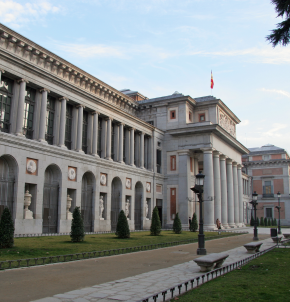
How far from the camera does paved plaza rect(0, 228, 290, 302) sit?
8547 mm

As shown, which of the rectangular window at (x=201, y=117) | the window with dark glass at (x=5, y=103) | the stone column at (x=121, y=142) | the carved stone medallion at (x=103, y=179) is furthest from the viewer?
the rectangular window at (x=201, y=117)

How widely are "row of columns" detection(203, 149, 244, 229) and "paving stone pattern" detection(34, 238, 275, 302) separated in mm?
30078

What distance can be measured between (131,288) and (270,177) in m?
83.8

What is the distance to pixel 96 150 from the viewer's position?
37625mm

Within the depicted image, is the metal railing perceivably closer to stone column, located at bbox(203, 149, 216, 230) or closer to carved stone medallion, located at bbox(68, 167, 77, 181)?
carved stone medallion, located at bbox(68, 167, 77, 181)

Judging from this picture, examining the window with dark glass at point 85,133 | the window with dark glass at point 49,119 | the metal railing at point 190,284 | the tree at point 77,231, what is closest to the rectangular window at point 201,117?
the window with dark glass at point 85,133

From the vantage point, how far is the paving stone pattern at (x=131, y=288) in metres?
8.23

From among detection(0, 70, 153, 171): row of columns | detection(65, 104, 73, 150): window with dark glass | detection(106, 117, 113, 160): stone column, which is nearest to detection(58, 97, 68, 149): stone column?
detection(0, 70, 153, 171): row of columns

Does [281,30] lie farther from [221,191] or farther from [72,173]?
[221,191]

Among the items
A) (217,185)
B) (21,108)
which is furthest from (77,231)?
(217,185)

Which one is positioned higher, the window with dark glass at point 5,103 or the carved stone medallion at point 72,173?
the window with dark glass at point 5,103

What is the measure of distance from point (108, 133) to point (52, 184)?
10706 millimetres

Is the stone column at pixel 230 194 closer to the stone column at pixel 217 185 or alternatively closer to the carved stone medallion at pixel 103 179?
the stone column at pixel 217 185

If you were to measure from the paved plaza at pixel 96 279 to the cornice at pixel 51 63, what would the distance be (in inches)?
812
